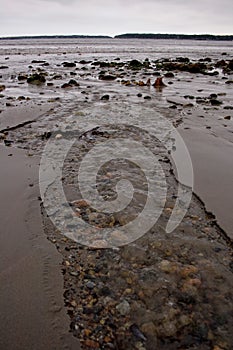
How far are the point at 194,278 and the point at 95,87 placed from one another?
1066cm

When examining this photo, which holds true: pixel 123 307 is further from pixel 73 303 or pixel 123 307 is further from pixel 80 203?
pixel 80 203

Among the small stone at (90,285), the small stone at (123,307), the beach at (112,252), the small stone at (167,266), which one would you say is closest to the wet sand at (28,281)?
the beach at (112,252)

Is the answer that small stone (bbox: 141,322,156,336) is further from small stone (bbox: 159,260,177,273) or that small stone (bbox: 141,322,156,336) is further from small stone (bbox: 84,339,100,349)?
small stone (bbox: 159,260,177,273)

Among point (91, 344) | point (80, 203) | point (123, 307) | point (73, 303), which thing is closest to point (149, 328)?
point (123, 307)

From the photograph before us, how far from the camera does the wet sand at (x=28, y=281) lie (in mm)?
1956

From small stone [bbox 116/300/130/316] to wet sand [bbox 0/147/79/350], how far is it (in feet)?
1.21

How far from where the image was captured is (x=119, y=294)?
7.54ft

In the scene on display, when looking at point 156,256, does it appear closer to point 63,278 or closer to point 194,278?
point 194,278

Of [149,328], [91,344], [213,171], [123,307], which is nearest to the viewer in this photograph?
[91,344]

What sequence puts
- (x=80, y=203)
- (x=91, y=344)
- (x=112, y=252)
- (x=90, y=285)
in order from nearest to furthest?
1. (x=91, y=344)
2. (x=90, y=285)
3. (x=112, y=252)
4. (x=80, y=203)

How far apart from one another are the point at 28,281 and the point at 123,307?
780 mm

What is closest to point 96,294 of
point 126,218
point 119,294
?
point 119,294

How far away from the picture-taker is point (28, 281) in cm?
239

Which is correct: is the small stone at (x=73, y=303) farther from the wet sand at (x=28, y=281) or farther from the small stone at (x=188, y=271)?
the small stone at (x=188, y=271)
